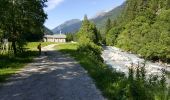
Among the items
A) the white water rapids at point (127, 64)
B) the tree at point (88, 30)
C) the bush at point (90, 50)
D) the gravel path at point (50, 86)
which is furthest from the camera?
the tree at point (88, 30)

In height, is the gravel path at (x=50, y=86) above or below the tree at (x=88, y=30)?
below

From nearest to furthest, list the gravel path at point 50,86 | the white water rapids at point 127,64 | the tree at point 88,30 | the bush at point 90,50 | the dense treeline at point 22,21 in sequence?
1. the gravel path at point 50,86
2. the dense treeline at point 22,21
3. the bush at point 90,50
4. the white water rapids at point 127,64
5. the tree at point 88,30

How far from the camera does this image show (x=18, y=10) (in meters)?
46.5

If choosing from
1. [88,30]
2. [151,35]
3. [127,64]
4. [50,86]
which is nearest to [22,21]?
[50,86]

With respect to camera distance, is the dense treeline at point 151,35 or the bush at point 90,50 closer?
the bush at point 90,50

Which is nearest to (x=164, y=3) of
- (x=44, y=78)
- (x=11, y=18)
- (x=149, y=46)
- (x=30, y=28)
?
(x=149, y=46)

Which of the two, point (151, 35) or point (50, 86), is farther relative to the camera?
point (151, 35)

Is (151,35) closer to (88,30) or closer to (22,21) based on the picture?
(88,30)

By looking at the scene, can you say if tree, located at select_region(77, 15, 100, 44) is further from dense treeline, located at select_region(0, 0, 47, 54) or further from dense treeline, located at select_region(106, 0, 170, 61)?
dense treeline, located at select_region(0, 0, 47, 54)

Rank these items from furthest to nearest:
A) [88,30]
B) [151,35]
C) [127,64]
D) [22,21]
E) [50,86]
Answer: [88,30] → [151,35] → [127,64] → [22,21] → [50,86]

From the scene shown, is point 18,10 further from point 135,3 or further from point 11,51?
point 135,3

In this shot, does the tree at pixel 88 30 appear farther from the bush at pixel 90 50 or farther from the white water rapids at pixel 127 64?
the bush at pixel 90 50

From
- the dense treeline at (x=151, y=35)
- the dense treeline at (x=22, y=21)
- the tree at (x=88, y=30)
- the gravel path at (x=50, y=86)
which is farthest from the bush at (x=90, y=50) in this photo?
the tree at (x=88, y=30)

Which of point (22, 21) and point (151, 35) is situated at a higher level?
point (22, 21)
